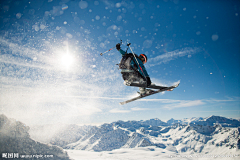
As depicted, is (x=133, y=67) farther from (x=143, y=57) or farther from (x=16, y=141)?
(x=16, y=141)

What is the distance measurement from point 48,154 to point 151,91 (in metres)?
133

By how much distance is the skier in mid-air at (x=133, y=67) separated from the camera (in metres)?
8.38

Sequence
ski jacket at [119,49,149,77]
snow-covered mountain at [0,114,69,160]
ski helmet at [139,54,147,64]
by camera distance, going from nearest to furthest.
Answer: ski jacket at [119,49,149,77] → ski helmet at [139,54,147,64] → snow-covered mountain at [0,114,69,160]

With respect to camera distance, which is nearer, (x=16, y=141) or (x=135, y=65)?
(x=135, y=65)

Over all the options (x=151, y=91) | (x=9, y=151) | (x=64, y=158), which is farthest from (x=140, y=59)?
(x=64, y=158)

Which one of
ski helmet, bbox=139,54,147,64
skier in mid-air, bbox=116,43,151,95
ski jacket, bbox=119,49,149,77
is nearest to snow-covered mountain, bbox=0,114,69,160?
skier in mid-air, bbox=116,43,151,95

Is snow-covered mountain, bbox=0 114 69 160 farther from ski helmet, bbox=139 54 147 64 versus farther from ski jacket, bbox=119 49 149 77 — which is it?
ski helmet, bbox=139 54 147 64

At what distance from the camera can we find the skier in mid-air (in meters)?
8.38

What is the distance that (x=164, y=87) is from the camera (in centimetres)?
966

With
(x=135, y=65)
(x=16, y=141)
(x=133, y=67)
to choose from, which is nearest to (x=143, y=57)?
(x=135, y=65)

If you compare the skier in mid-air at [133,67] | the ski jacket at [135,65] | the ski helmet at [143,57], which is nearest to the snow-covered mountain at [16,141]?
the skier in mid-air at [133,67]

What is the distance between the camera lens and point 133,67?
8.50 meters

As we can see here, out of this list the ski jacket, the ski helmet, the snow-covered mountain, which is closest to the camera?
the ski jacket

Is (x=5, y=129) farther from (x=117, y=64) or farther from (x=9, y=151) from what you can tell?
(x=117, y=64)
